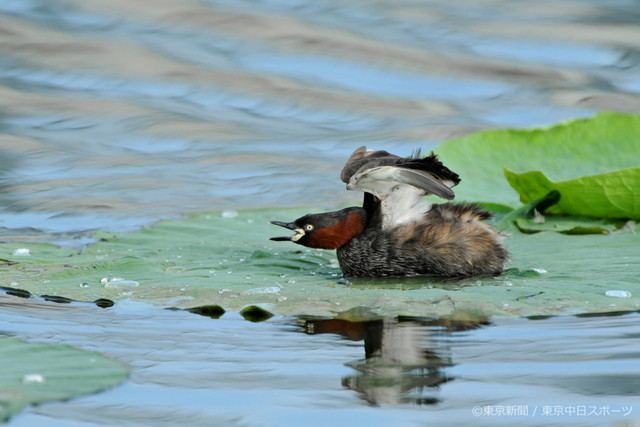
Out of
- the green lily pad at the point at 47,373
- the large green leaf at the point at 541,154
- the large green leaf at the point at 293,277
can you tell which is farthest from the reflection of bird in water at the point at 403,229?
the green lily pad at the point at 47,373

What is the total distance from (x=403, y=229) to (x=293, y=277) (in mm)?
697

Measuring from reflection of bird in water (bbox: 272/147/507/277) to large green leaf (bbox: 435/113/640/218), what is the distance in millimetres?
978

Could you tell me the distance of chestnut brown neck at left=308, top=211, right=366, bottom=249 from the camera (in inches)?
224

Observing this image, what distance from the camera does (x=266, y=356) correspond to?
13.0 feet

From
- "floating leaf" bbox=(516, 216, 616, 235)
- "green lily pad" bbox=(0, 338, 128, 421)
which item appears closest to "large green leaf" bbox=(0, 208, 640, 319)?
"floating leaf" bbox=(516, 216, 616, 235)

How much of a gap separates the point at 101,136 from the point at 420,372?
6.94 m

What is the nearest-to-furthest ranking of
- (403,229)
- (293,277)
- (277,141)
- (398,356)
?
(398,356) < (293,277) < (403,229) < (277,141)

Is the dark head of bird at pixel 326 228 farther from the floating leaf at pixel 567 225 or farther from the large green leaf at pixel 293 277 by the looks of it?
the floating leaf at pixel 567 225

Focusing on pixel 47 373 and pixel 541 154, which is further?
pixel 541 154

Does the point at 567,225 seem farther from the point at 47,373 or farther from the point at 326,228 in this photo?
the point at 47,373

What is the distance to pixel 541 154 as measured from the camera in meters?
7.39

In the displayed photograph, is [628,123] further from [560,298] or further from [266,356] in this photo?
[266,356]

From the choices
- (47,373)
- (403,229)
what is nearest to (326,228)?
(403,229)

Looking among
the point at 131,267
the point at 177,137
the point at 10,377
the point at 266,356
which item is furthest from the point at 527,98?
the point at 10,377
